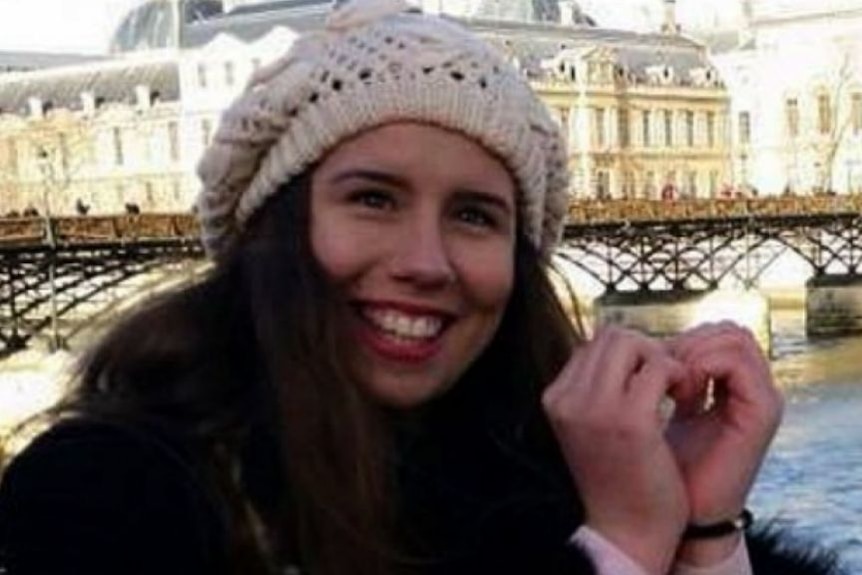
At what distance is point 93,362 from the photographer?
1.58m

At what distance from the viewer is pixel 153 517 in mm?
1341

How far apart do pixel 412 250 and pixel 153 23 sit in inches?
3049

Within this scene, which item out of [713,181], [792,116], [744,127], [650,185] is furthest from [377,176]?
[713,181]

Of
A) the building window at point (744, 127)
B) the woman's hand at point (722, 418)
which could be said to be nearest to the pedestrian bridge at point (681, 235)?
the woman's hand at point (722, 418)

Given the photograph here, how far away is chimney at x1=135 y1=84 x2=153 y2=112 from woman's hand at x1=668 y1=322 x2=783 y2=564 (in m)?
65.3

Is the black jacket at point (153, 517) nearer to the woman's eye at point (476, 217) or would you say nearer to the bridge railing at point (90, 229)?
the woman's eye at point (476, 217)

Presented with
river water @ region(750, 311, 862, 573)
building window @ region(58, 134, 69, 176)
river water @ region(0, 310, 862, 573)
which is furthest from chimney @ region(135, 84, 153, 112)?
river water @ region(750, 311, 862, 573)

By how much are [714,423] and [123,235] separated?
2263 centimetres

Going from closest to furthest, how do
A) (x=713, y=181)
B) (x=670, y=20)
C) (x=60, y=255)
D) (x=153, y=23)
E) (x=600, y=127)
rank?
(x=60, y=255)
(x=600, y=127)
(x=713, y=181)
(x=670, y=20)
(x=153, y=23)

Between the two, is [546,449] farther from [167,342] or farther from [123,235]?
[123,235]

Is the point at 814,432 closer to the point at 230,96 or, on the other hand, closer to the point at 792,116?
the point at 792,116

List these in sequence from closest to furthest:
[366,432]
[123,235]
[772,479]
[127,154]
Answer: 1. [366,432]
2. [772,479]
3. [123,235]
4. [127,154]

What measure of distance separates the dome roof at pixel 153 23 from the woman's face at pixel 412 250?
7272 centimetres

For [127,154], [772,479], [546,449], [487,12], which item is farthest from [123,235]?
[487,12]
